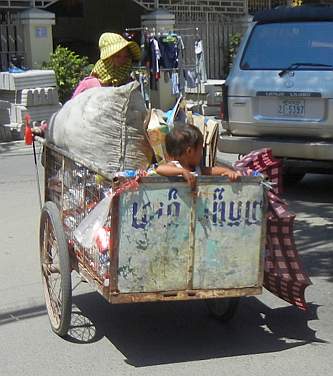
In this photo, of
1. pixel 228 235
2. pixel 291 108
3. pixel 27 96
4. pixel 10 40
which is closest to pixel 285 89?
pixel 291 108

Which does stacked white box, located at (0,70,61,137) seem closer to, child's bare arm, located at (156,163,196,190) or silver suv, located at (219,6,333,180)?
silver suv, located at (219,6,333,180)

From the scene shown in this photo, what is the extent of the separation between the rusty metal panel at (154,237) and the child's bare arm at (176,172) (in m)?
0.04

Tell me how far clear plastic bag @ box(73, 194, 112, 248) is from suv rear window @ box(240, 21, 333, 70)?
14.0ft

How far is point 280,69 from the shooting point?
7.67 m

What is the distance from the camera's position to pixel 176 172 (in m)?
3.77

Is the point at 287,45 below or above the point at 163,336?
above

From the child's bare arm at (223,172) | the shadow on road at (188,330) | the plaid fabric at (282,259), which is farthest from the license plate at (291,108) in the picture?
the child's bare arm at (223,172)

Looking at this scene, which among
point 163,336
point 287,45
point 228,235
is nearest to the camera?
point 228,235

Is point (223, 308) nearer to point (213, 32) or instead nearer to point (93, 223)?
point (93, 223)

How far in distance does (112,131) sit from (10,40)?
38.3 ft

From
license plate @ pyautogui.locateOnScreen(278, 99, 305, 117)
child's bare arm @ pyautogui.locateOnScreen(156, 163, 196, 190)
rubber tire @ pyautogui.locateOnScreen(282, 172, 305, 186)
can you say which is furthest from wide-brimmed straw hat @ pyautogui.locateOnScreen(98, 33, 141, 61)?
rubber tire @ pyautogui.locateOnScreen(282, 172, 305, 186)

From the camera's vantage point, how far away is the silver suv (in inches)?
291

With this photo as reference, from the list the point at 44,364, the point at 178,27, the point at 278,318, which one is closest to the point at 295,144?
the point at 278,318

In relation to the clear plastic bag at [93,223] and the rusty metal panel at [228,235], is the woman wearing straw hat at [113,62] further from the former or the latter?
the rusty metal panel at [228,235]
